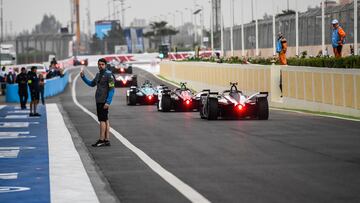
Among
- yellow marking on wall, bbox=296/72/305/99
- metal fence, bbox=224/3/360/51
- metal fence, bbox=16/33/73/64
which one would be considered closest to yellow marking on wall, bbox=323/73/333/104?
yellow marking on wall, bbox=296/72/305/99

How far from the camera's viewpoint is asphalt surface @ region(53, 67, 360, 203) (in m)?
11.8

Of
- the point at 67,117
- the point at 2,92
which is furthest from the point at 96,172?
the point at 2,92

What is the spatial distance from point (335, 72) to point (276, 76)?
8125 mm

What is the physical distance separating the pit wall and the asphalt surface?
1.74 metres

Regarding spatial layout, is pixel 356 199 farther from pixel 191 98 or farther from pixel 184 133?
pixel 191 98

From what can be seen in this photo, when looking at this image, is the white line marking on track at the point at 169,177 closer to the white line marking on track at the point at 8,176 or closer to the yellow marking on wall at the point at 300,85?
the white line marking on track at the point at 8,176

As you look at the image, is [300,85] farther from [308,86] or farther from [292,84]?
[292,84]

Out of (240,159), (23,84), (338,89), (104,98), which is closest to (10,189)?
(240,159)

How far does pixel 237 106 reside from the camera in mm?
A: 27141

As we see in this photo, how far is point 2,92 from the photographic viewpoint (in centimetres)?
6372

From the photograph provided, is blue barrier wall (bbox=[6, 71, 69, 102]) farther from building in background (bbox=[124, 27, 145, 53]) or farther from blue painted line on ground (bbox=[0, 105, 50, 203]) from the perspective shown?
building in background (bbox=[124, 27, 145, 53])

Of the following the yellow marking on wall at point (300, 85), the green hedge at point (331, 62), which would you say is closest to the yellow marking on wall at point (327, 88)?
the green hedge at point (331, 62)

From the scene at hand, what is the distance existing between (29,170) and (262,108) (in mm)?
12274

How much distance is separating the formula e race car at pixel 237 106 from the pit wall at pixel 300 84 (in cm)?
287
